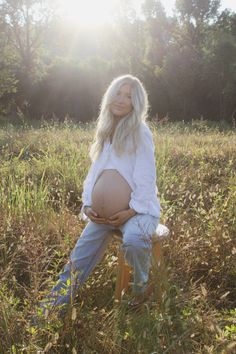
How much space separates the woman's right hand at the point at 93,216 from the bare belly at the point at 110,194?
0.09ft

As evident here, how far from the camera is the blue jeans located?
8.50 ft

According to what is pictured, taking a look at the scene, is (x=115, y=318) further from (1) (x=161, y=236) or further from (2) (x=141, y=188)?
(2) (x=141, y=188)

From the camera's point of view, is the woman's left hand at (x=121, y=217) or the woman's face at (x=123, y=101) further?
the woman's face at (x=123, y=101)

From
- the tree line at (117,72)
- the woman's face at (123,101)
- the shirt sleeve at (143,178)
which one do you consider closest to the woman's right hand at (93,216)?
the shirt sleeve at (143,178)

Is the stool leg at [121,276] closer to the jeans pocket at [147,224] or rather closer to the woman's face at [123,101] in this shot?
the jeans pocket at [147,224]

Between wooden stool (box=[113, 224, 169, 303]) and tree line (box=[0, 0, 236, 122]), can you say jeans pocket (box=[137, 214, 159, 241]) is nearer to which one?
wooden stool (box=[113, 224, 169, 303])

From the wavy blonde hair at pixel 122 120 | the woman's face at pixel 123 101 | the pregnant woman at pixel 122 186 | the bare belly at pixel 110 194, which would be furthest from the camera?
the woman's face at pixel 123 101

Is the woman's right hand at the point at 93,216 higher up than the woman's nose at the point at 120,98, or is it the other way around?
the woman's nose at the point at 120,98

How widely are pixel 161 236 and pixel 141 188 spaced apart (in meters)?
0.35

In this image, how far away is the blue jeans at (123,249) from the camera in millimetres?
2590

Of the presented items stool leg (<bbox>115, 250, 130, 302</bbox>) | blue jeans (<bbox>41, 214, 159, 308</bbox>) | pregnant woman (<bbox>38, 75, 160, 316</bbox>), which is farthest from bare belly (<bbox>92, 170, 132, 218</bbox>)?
stool leg (<bbox>115, 250, 130, 302</bbox>)

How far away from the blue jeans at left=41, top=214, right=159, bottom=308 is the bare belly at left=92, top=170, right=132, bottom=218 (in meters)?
0.12

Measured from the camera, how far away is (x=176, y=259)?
3.23 m

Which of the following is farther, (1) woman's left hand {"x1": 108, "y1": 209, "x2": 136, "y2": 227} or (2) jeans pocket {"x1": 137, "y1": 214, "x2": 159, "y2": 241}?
(1) woman's left hand {"x1": 108, "y1": 209, "x2": 136, "y2": 227}
